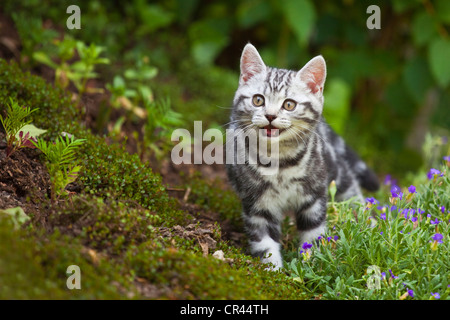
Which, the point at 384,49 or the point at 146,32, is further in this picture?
the point at 384,49

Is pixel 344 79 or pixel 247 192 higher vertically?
pixel 344 79

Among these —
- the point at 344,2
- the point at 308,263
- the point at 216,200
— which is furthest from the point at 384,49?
the point at 308,263

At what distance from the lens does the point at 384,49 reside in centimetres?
758

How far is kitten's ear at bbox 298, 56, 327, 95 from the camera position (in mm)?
3771

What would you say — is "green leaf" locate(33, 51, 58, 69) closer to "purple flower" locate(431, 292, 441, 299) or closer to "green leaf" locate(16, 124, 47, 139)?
"green leaf" locate(16, 124, 47, 139)

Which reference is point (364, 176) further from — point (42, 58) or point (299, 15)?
point (42, 58)

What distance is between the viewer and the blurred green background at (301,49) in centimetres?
628

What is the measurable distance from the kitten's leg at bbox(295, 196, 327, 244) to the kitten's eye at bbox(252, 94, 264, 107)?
862 millimetres

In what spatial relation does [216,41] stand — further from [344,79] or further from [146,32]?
[344,79]

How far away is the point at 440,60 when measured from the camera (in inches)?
244

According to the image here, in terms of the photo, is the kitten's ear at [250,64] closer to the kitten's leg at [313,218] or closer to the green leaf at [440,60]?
the kitten's leg at [313,218]

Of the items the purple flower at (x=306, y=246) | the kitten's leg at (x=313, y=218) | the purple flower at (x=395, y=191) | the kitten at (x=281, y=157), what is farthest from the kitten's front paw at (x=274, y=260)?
the purple flower at (x=395, y=191)

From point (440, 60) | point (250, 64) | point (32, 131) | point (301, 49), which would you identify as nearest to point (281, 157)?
point (250, 64)

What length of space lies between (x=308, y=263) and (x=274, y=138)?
926mm
